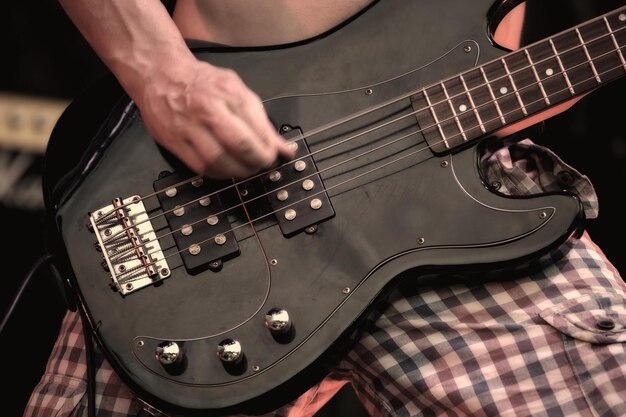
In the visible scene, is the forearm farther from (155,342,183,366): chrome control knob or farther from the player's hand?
(155,342,183,366): chrome control knob

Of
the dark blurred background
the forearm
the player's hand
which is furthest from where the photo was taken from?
the dark blurred background

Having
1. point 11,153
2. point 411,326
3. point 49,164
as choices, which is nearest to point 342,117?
point 411,326

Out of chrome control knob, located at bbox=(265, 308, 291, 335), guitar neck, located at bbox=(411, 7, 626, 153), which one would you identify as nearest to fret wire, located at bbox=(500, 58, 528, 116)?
guitar neck, located at bbox=(411, 7, 626, 153)

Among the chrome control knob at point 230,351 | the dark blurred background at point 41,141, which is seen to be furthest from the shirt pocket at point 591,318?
the dark blurred background at point 41,141

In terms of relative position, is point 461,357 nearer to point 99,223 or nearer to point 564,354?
point 564,354

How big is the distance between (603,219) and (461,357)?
675 millimetres

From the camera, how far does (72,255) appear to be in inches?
36.5

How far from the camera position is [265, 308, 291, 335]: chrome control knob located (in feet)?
2.83

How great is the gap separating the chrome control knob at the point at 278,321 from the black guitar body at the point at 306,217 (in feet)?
0.07

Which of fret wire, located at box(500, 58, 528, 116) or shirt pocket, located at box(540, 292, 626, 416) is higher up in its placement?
fret wire, located at box(500, 58, 528, 116)

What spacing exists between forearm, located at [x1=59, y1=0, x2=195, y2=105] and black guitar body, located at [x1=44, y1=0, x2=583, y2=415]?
0.20 ft

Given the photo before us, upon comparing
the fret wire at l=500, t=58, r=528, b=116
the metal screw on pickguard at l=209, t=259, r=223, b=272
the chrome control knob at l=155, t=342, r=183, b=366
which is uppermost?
the fret wire at l=500, t=58, r=528, b=116

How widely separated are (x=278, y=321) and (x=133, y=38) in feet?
1.40

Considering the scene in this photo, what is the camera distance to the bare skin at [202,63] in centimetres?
81
